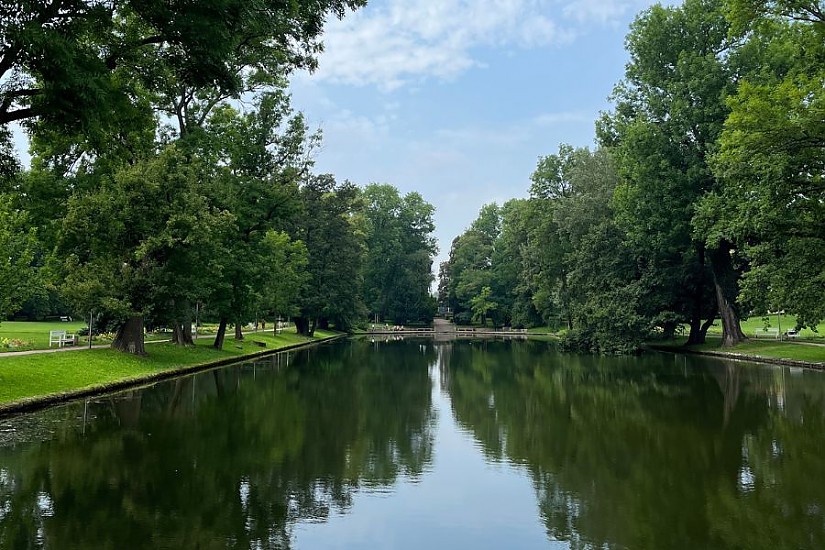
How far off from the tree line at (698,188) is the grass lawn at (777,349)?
4.66 ft

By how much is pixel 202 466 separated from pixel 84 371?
1212 centimetres

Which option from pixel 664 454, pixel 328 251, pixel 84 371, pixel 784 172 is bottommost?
pixel 664 454

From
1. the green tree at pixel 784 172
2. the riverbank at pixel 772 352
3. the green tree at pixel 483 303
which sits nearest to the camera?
the green tree at pixel 784 172

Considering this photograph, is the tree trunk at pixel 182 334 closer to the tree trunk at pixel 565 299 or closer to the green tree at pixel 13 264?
the green tree at pixel 13 264

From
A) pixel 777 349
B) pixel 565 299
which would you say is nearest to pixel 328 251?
pixel 565 299

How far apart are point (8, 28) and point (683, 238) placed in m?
34.8

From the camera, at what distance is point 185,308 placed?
89.5 feet

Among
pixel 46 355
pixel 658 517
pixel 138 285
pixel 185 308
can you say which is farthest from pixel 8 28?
pixel 185 308

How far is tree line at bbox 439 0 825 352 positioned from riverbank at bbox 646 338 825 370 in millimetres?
1573

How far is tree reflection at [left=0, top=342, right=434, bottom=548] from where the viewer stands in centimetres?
684

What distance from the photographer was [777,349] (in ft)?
109

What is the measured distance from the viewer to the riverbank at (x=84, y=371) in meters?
15.6

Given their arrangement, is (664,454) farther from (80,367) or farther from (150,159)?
(150,159)

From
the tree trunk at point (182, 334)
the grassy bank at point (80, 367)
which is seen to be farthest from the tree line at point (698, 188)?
the tree trunk at point (182, 334)
